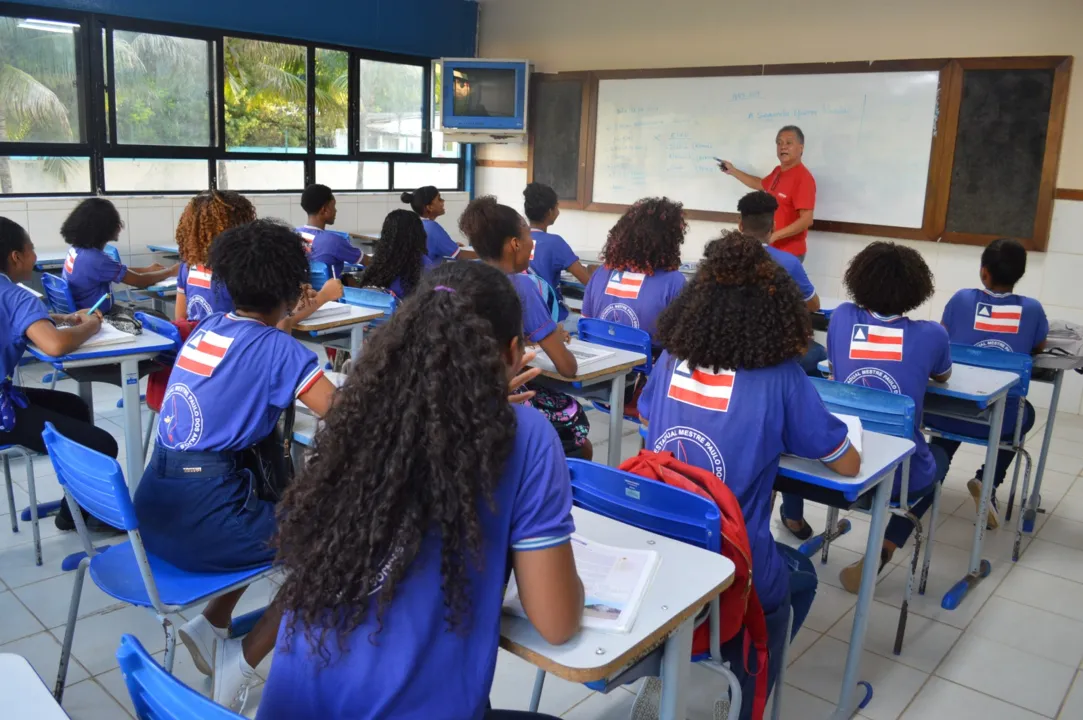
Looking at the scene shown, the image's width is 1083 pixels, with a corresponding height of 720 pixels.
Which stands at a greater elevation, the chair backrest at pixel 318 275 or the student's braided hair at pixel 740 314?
the student's braided hair at pixel 740 314

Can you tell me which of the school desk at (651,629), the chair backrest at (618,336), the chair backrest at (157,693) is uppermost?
the chair backrest at (618,336)

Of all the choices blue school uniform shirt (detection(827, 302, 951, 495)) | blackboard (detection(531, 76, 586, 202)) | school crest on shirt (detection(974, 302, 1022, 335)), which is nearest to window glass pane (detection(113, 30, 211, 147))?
blackboard (detection(531, 76, 586, 202))

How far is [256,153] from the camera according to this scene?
6508mm

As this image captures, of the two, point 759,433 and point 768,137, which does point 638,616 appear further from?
point 768,137

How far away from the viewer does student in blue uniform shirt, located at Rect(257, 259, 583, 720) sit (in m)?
1.06

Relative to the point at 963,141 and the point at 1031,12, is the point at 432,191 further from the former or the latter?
the point at 1031,12

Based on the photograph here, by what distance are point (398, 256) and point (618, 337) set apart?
1.31 meters

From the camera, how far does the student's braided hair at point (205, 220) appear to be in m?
3.17

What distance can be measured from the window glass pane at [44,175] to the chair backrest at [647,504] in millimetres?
5036

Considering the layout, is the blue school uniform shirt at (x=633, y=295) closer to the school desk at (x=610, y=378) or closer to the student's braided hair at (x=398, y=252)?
the school desk at (x=610, y=378)

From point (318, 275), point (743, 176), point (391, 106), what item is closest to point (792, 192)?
point (743, 176)

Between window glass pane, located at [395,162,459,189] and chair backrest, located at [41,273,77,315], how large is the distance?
3.77 meters

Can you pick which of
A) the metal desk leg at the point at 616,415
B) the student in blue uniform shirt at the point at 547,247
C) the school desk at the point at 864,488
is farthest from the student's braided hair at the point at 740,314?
the student in blue uniform shirt at the point at 547,247

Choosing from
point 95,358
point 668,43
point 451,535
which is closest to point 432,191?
point 668,43
